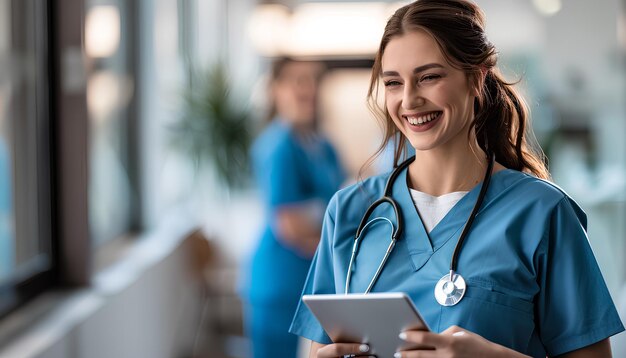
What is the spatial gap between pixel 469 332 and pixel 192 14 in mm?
4762

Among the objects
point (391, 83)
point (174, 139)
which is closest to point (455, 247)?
point (391, 83)

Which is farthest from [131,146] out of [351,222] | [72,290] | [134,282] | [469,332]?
[469,332]

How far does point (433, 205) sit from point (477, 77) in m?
0.23

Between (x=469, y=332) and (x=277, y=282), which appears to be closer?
(x=469, y=332)

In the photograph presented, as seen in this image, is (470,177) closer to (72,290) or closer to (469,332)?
(469,332)

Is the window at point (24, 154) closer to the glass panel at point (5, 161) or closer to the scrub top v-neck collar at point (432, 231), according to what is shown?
the glass panel at point (5, 161)

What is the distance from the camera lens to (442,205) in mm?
1522

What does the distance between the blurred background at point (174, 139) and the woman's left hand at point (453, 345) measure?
0.50m

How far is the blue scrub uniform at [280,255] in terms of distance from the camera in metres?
3.01

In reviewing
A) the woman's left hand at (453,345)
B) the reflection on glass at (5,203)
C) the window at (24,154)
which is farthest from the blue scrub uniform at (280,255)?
the woman's left hand at (453,345)

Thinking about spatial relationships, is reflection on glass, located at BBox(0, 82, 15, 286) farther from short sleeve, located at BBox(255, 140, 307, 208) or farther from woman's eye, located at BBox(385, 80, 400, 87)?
woman's eye, located at BBox(385, 80, 400, 87)

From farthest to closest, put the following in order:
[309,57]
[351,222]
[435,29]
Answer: [309,57], [351,222], [435,29]

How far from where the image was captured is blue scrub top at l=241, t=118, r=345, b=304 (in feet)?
9.91

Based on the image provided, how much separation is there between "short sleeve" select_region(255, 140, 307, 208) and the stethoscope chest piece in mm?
1630
